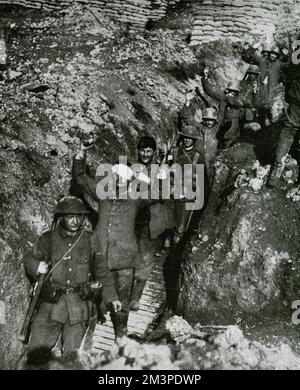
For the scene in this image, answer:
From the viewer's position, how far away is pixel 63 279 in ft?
→ 12.3

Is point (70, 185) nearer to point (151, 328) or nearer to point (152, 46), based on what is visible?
point (151, 328)

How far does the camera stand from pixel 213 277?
4609 mm

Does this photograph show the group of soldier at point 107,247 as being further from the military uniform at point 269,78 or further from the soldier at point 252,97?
the military uniform at point 269,78

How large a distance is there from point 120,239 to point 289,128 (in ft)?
7.53

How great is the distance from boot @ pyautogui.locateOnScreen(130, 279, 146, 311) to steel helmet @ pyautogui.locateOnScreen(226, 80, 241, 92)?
368cm

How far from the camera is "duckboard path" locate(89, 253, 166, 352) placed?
4.47m

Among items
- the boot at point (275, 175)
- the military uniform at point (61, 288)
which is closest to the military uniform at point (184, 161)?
the boot at point (275, 175)

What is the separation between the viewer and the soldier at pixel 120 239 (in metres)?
4.16

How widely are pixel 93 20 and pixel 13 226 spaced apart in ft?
16.1

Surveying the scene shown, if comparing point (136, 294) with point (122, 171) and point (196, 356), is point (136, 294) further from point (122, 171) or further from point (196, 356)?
point (122, 171)

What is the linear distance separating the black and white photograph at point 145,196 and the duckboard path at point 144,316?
2cm

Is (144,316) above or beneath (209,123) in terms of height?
beneath

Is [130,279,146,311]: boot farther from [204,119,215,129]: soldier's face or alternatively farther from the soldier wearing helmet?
[204,119,215,129]: soldier's face

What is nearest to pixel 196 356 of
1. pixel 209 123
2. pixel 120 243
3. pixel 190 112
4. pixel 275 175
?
pixel 120 243
